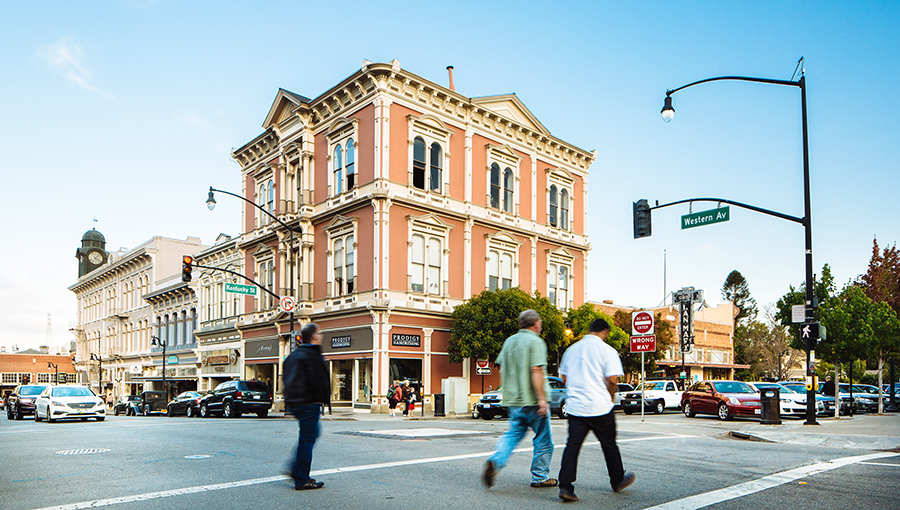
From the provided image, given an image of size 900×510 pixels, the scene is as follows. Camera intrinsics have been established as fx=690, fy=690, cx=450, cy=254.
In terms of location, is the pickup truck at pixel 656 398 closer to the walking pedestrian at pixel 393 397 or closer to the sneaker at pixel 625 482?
the walking pedestrian at pixel 393 397

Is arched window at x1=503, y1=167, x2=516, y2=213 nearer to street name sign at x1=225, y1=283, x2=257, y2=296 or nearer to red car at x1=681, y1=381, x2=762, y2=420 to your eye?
street name sign at x1=225, y1=283, x2=257, y2=296

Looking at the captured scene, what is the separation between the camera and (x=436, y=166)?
33.8 m

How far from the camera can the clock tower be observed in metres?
80.3

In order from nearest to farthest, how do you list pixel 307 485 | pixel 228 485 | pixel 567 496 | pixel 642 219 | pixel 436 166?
pixel 567 496 < pixel 307 485 < pixel 228 485 < pixel 642 219 < pixel 436 166

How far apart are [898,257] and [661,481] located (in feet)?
164

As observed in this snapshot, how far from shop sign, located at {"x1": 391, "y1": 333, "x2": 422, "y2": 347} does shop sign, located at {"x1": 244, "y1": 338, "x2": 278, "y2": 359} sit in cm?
1027

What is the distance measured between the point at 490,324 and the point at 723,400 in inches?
407

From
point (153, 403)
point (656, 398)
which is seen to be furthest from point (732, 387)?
point (153, 403)

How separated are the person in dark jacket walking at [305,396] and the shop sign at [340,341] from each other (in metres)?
24.8

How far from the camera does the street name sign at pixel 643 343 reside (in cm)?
1923

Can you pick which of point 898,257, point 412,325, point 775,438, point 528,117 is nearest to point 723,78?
point 775,438

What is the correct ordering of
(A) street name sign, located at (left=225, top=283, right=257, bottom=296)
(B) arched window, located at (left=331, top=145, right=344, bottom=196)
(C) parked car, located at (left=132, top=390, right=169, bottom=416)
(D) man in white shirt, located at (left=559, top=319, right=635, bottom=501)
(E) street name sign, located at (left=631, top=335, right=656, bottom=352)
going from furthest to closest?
(C) parked car, located at (left=132, top=390, right=169, bottom=416), (B) arched window, located at (left=331, top=145, right=344, bottom=196), (A) street name sign, located at (left=225, top=283, right=257, bottom=296), (E) street name sign, located at (left=631, top=335, right=656, bottom=352), (D) man in white shirt, located at (left=559, top=319, right=635, bottom=501)

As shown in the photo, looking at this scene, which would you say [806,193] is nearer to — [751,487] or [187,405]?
[751,487]

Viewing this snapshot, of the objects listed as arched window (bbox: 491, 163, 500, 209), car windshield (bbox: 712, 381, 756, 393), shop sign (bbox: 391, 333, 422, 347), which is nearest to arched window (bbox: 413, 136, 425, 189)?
arched window (bbox: 491, 163, 500, 209)
